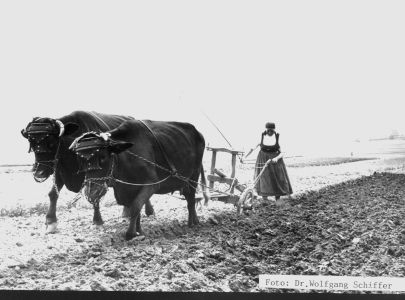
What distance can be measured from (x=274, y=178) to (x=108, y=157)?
1.62 m

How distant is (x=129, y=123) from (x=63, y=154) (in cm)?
46

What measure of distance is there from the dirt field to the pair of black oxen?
0.54 ft

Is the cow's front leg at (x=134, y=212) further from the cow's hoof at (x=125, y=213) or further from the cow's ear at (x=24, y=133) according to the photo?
the cow's ear at (x=24, y=133)

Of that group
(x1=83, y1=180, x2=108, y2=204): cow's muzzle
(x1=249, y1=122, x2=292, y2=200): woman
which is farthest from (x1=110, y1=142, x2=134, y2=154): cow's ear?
(x1=249, y1=122, x2=292, y2=200): woman

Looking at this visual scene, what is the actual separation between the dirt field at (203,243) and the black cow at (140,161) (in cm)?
22

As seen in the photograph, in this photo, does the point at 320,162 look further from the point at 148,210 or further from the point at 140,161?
the point at 140,161

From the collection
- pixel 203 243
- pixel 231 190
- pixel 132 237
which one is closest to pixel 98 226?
pixel 132 237

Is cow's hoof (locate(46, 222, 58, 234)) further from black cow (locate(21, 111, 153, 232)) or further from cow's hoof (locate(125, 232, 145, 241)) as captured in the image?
cow's hoof (locate(125, 232, 145, 241))

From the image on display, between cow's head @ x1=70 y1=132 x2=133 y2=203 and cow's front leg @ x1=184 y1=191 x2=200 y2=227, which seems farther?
cow's front leg @ x1=184 y1=191 x2=200 y2=227

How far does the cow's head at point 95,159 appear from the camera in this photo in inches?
98.3

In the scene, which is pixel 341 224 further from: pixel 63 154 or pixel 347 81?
pixel 63 154

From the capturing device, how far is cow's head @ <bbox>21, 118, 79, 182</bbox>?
2617 millimetres

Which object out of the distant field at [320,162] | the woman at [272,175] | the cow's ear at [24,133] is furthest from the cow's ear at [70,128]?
the distant field at [320,162]

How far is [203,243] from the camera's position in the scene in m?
2.79
